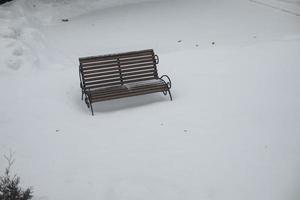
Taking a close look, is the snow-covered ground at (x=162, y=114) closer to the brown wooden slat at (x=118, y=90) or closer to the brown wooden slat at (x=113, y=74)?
the brown wooden slat at (x=118, y=90)

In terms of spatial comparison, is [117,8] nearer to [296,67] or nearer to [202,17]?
[202,17]

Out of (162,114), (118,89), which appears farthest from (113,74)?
(162,114)

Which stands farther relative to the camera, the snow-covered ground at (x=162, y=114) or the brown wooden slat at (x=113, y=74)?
the brown wooden slat at (x=113, y=74)

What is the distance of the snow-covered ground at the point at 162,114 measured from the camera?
5047 mm

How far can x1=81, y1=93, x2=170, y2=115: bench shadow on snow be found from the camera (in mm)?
7262

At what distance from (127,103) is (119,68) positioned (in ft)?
2.26

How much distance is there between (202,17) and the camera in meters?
11.9

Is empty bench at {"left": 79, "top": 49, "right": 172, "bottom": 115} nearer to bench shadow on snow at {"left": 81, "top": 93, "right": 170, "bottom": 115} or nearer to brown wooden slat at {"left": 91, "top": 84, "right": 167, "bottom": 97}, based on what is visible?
brown wooden slat at {"left": 91, "top": 84, "right": 167, "bottom": 97}

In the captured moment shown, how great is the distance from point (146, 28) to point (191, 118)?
5045 mm

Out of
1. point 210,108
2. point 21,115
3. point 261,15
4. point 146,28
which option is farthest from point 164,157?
point 261,15

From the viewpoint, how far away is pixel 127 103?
24.5 feet

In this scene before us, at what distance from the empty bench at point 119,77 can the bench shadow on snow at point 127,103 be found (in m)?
0.17

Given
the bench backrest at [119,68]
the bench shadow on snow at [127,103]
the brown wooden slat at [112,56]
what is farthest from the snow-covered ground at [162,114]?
the brown wooden slat at [112,56]

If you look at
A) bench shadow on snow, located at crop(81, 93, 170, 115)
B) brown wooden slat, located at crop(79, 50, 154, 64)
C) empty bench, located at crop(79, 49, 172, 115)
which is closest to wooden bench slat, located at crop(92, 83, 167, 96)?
empty bench, located at crop(79, 49, 172, 115)
